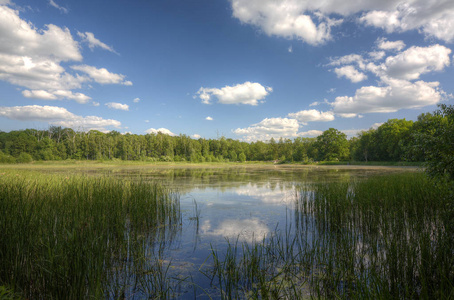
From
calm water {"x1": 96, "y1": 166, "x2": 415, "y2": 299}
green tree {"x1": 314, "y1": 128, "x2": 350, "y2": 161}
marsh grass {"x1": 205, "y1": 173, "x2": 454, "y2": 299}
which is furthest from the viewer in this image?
green tree {"x1": 314, "y1": 128, "x2": 350, "y2": 161}

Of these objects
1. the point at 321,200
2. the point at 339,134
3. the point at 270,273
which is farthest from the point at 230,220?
the point at 339,134

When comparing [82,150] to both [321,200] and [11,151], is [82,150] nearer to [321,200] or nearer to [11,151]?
[11,151]

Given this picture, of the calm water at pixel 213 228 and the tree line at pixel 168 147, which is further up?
the tree line at pixel 168 147

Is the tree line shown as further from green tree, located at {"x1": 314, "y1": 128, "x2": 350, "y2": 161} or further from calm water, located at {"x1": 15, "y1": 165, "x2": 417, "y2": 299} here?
calm water, located at {"x1": 15, "y1": 165, "x2": 417, "y2": 299}

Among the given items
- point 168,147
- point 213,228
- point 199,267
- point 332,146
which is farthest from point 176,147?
point 199,267

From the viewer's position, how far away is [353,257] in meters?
4.11

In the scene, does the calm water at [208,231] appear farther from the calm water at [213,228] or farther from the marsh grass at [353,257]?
the marsh grass at [353,257]

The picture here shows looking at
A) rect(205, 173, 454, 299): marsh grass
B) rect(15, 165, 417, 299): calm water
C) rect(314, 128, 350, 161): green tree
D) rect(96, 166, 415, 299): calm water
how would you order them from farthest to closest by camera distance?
rect(314, 128, 350, 161): green tree → rect(96, 166, 415, 299): calm water → rect(15, 165, 417, 299): calm water → rect(205, 173, 454, 299): marsh grass

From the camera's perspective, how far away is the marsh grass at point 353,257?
3.26 meters

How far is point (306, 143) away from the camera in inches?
3770

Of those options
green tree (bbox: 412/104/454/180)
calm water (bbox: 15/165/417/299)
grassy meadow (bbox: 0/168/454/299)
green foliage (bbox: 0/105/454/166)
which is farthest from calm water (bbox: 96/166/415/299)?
green foliage (bbox: 0/105/454/166)

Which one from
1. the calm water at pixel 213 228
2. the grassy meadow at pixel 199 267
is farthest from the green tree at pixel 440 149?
the calm water at pixel 213 228

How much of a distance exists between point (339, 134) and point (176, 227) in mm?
83692

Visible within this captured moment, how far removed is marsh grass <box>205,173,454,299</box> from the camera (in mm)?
3264
